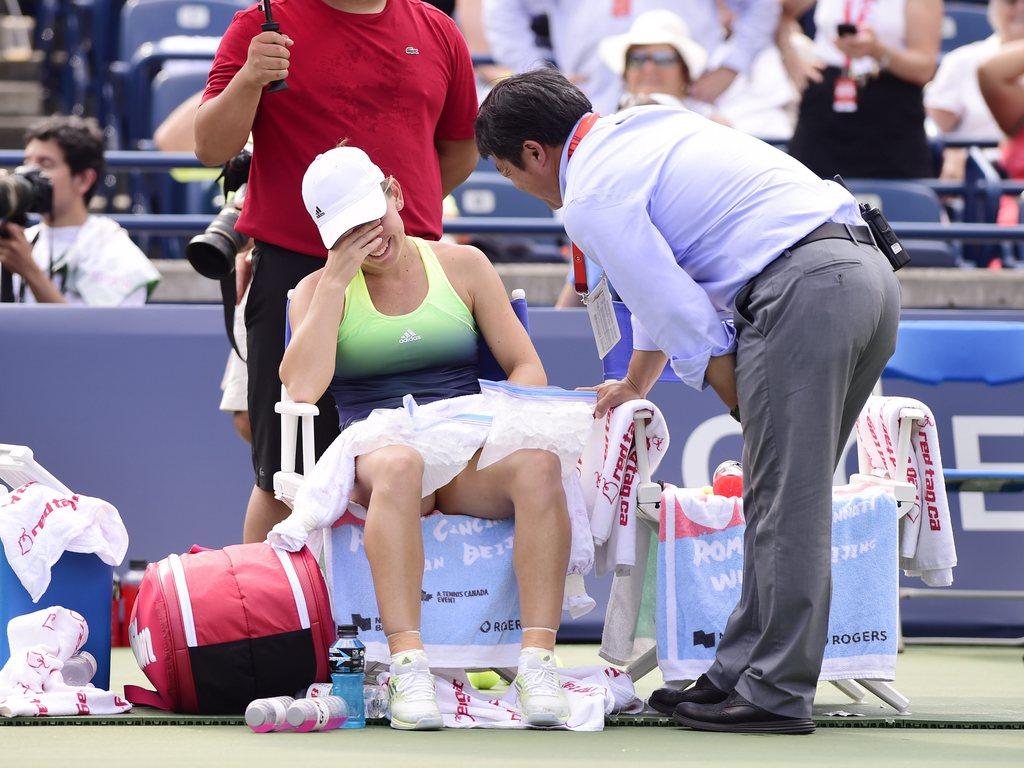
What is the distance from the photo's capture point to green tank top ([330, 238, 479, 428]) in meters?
4.20

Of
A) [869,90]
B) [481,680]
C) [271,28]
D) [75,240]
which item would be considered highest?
[869,90]

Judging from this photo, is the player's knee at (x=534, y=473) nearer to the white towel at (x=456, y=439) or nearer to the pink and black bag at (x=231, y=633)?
the white towel at (x=456, y=439)

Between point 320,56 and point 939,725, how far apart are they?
235 cm

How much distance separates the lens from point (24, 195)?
19.1 ft

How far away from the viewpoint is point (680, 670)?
410 centimetres

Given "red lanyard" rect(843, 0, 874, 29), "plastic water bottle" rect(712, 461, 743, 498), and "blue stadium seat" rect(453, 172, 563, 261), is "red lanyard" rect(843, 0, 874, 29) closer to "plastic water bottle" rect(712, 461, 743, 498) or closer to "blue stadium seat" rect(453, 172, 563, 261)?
"blue stadium seat" rect(453, 172, 563, 261)

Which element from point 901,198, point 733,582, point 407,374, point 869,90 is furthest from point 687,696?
point 869,90

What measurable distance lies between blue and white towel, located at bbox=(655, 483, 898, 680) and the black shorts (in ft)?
3.52

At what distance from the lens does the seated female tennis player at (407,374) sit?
3828 mm

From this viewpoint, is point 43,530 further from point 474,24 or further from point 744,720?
point 474,24

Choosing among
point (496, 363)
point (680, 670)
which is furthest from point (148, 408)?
A: point (680, 670)

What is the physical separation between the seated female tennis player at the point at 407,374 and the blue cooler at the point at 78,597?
690 mm

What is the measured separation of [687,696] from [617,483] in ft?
1.80

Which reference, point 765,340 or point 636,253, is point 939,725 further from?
point 636,253
